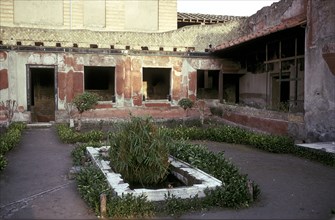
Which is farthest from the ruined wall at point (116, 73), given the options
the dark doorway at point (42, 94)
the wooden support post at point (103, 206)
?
the wooden support post at point (103, 206)

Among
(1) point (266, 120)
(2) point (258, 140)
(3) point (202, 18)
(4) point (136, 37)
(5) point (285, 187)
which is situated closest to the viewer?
(5) point (285, 187)

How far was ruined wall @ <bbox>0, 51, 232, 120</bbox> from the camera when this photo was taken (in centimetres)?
1608

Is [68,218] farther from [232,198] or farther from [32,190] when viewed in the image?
[232,198]

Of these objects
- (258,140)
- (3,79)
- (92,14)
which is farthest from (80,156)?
(92,14)

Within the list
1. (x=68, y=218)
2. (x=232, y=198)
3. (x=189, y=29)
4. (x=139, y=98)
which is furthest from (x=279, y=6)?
(x=68, y=218)

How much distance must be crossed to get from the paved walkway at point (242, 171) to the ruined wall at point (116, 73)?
6.04 m

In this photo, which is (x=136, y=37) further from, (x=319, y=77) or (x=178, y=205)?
(x=178, y=205)

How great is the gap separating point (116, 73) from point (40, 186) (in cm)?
1085

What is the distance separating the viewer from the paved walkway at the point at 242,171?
550cm

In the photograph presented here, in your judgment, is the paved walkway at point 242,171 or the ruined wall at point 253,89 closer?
the paved walkway at point 242,171

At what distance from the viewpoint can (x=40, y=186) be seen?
704 centimetres

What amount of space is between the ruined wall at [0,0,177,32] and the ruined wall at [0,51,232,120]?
223 inches

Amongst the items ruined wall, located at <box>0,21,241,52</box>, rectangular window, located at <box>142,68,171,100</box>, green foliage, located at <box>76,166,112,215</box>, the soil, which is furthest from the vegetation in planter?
rectangular window, located at <box>142,68,171,100</box>

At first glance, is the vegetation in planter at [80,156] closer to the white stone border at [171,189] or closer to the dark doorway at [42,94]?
the white stone border at [171,189]
